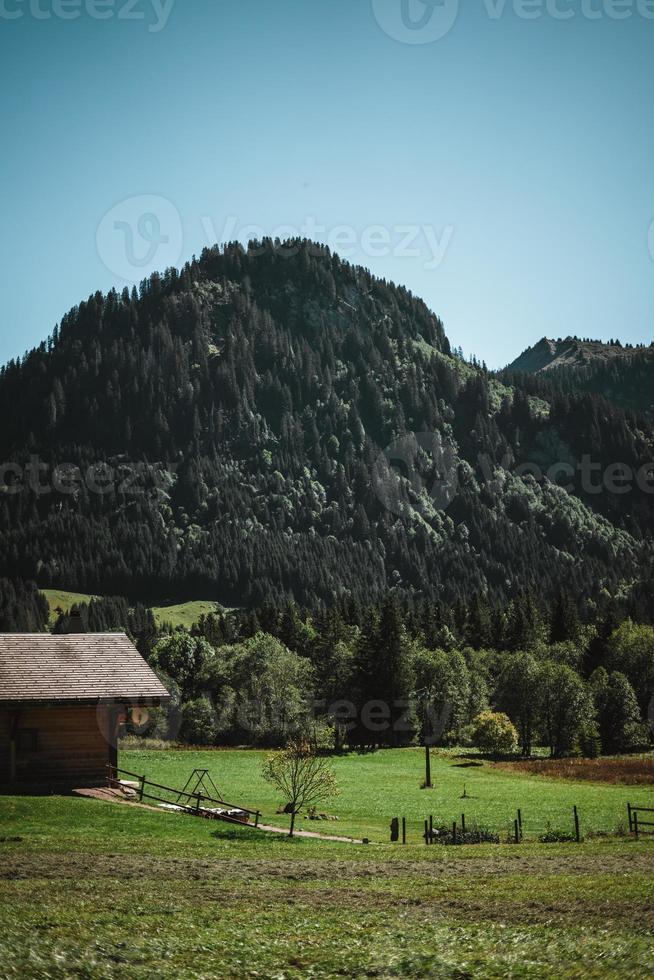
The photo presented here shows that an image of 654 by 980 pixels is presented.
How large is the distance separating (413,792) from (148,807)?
27708mm

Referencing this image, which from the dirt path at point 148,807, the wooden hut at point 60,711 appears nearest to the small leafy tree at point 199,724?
the wooden hut at point 60,711

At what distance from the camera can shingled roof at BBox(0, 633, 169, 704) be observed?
37.7 m

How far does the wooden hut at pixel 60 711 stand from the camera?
122 feet

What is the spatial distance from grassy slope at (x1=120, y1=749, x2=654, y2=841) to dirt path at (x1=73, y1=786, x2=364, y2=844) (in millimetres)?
2282

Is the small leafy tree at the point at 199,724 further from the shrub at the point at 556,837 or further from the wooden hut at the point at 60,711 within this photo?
the shrub at the point at 556,837

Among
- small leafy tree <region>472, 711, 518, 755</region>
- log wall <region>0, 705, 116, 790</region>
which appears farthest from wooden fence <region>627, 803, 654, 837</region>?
small leafy tree <region>472, 711, 518, 755</region>

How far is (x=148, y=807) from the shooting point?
36.0m

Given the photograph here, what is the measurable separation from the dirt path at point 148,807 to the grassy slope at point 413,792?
2282 mm

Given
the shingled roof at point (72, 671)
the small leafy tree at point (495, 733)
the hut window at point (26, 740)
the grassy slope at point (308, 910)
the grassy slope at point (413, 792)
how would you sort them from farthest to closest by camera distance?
the small leafy tree at point (495, 733)
the grassy slope at point (413, 792)
the shingled roof at point (72, 671)
the hut window at point (26, 740)
the grassy slope at point (308, 910)

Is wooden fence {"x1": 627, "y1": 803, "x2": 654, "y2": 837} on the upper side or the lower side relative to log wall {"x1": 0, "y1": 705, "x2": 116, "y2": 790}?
lower

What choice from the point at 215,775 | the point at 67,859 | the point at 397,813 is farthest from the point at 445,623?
the point at 67,859

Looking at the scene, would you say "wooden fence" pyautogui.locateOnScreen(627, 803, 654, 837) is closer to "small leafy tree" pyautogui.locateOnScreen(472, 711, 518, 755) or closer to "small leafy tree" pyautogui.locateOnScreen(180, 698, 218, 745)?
"small leafy tree" pyautogui.locateOnScreen(472, 711, 518, 755)

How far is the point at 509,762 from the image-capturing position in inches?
3241

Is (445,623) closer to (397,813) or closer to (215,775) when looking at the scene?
(215,775)
